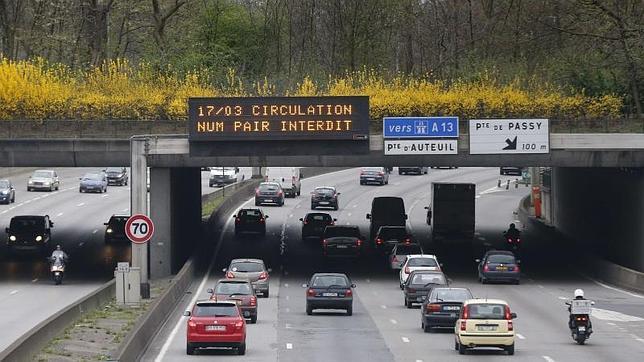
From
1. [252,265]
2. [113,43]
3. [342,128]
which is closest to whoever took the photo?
[252,265]

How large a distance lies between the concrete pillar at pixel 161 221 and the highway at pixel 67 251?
8.01 ft

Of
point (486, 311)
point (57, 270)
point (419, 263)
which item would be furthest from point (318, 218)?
point (486, 311)

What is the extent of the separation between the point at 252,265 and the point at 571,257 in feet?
77.0

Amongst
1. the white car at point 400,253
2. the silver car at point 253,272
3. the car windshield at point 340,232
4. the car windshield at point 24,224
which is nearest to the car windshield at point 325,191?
the car windshield at point 340,232

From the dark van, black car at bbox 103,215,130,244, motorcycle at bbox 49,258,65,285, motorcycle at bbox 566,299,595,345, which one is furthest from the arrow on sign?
black car at bbox 103,215,130,244

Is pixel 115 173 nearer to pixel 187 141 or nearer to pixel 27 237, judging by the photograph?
pixel 27 237

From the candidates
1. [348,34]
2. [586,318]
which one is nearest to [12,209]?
[348,34]

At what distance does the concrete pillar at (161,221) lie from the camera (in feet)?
176

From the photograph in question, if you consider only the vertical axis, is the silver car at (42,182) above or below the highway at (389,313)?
above

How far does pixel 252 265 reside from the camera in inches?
1865

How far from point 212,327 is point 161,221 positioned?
23319mm

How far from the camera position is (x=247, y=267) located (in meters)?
47.2

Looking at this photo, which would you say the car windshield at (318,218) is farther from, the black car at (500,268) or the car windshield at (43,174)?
the car windshield at (43,174)

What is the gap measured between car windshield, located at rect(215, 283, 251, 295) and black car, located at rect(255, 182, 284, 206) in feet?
182
